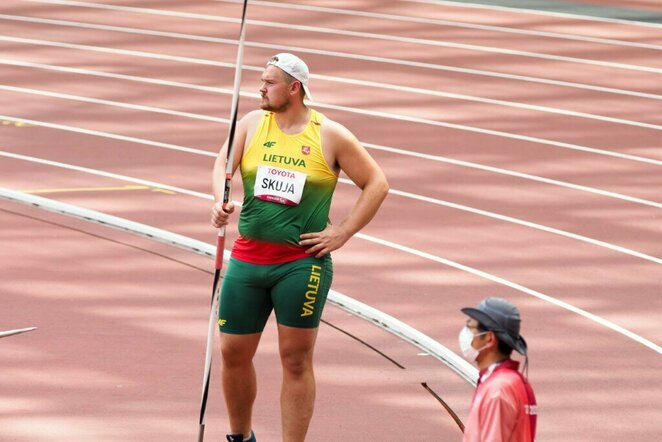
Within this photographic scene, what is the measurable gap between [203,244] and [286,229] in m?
5.21

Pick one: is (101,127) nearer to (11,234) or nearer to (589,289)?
(11,234)

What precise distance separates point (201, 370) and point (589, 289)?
3504mm

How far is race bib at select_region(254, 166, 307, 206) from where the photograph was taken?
8.05 metres

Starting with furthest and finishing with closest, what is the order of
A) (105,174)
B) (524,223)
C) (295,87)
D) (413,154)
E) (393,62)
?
(393,62) < (413,154) < (105,174) < (524,223) < (295,87)

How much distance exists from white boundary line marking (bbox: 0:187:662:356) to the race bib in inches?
148

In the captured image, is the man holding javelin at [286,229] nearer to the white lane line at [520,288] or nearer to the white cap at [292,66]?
the white cap at [292,66]

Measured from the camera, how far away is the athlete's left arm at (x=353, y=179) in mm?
8148

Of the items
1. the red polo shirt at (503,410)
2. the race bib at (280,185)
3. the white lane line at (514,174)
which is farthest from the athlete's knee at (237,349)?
the white lane line at (514,174)

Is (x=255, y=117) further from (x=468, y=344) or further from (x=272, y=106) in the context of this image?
(x=468, y=344)

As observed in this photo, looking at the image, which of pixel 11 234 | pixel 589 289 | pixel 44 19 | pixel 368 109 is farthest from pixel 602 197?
pixel 44 19

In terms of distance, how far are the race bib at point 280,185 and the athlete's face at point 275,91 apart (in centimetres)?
30

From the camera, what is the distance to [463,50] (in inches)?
867

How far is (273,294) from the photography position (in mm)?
8141

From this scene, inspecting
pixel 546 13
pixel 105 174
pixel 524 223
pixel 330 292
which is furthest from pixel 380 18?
pixel 330 292
